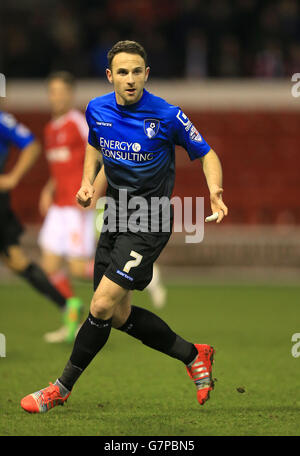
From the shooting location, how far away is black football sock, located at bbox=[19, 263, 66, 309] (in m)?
7.91

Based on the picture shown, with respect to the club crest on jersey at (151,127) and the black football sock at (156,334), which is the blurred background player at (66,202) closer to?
the black football sock at (156,334)

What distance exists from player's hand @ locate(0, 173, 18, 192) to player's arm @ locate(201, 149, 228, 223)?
114 inches

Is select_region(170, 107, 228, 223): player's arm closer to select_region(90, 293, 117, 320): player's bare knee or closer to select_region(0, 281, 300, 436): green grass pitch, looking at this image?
select_region(90, 293, 117, 320): player's bare knee

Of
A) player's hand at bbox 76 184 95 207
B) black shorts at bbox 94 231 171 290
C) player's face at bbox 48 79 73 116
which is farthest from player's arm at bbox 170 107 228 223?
player's face at bbox 48 79 73 116

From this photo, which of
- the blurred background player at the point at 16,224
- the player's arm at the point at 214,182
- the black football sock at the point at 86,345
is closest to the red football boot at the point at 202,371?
the black football sock at the point at 86,345

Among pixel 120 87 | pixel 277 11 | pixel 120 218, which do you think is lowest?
pixel 120 218

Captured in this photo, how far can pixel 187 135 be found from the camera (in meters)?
5.15

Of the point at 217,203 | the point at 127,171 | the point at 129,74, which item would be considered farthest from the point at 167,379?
the point at 129,74

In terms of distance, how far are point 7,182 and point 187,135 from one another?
2964 millimetres

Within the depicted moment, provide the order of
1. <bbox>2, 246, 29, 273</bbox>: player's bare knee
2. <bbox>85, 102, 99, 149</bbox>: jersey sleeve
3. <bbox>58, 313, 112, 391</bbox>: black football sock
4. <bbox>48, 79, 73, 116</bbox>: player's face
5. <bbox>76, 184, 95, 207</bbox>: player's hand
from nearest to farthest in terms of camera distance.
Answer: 1. <bbox>76, 184, 95, 207</bbox>: player's hand
2. <bbox>58, 313, 112, 391</bbox>: black football sock
3. <bbox>85, 102, 99, 149</bbox>: jersey sleeve
4. <bbox>2, 246, 29, 273</bbox>: player's bare knee
5. <bbox>48, 79, 73, 116</bbox>: player's face

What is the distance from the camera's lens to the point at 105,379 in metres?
6.35

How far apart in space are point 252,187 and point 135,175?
10572 millimetres
